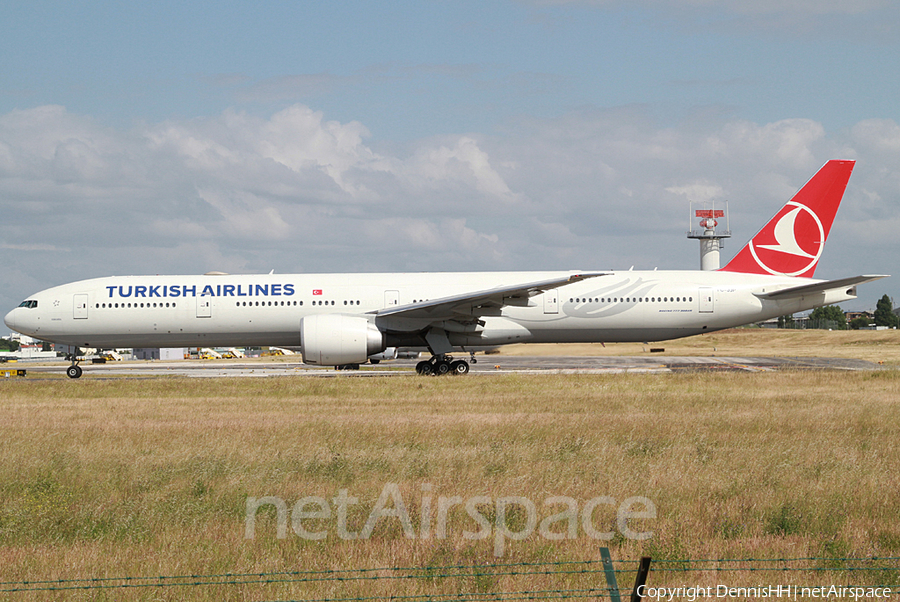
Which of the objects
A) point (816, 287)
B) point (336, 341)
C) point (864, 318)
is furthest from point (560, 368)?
point (864, 318)

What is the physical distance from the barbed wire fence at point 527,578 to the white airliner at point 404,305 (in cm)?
1977

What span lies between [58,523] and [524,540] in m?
4.21

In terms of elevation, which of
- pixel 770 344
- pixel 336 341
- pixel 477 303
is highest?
pixel 477 303

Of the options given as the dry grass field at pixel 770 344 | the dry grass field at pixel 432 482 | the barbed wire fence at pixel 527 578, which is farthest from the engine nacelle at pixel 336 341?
the dry grass field at pixel 770 344

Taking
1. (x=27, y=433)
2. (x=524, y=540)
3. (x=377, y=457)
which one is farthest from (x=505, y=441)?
(x=27, y=433)

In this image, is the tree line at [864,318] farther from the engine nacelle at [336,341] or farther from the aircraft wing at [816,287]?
the engine nacelle at [336,341]

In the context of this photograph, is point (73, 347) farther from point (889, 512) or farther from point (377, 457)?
point (889, 512)

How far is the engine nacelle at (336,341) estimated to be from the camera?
77.2 ft

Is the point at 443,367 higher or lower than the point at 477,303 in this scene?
lower

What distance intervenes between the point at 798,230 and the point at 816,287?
123 inches

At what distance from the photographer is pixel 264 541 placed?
663 cm

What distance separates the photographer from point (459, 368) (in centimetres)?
2616

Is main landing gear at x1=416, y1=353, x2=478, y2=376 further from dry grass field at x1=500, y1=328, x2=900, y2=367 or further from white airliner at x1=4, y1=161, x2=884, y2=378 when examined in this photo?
dry grass field at x1=500, y1=328, x2=900, y2=367

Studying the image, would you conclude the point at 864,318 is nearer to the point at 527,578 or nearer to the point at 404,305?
the point at 404,305
